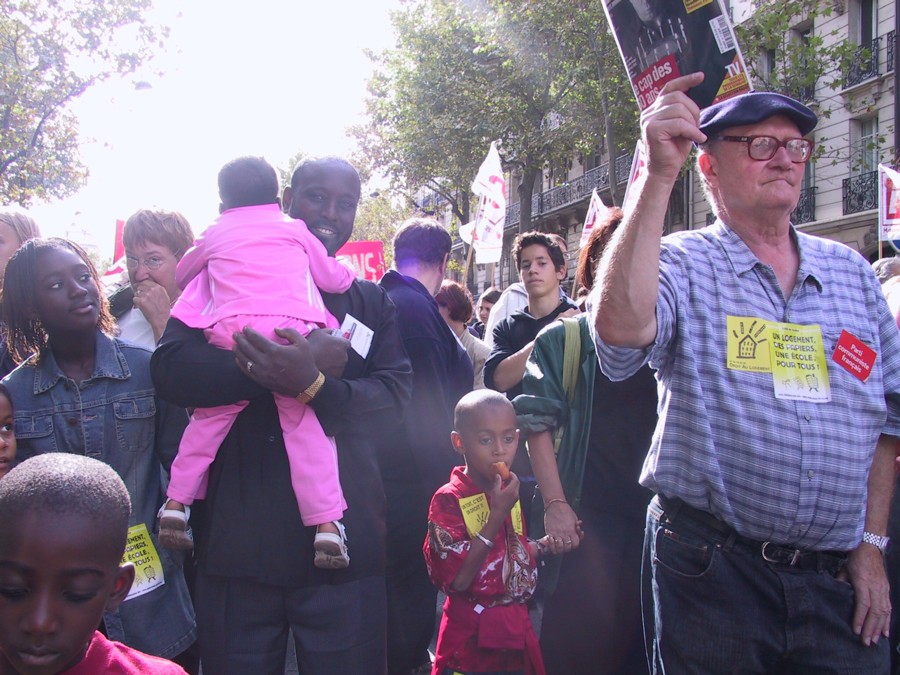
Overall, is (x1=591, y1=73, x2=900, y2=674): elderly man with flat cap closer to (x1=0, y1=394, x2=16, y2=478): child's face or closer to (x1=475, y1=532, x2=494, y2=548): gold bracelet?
(x1=475, y1=532, x2=494, y2=548): gold bracelet

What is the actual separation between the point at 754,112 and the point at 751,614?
1420 millimetres

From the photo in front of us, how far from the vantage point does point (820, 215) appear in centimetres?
2195

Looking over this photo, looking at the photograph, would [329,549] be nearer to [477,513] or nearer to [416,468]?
[477,513]

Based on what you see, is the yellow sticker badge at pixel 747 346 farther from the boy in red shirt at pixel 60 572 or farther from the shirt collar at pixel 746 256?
the boy in red shirt at pixel 60 572

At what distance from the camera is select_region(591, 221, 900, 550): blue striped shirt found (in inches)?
81.0

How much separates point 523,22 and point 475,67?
13.1 feet

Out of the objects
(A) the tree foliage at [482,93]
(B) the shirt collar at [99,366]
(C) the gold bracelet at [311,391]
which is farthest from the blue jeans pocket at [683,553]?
(A) the tree foliage at [482,93]

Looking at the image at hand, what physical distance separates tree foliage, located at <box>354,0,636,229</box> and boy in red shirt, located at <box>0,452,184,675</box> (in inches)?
736

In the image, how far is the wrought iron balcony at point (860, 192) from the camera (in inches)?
789

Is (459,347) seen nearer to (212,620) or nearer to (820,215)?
(212,620)

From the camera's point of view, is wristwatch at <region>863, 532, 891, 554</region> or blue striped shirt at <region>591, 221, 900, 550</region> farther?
wristwatch at <region>863, 532, 891, 554</region>

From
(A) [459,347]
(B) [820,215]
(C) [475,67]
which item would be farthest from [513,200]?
(A) [459,347]

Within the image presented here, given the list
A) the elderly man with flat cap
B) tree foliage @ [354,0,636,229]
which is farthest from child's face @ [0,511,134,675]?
tree foliage @ [354,0,636,229]

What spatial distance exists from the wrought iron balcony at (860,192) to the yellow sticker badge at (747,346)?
68.2 feet
